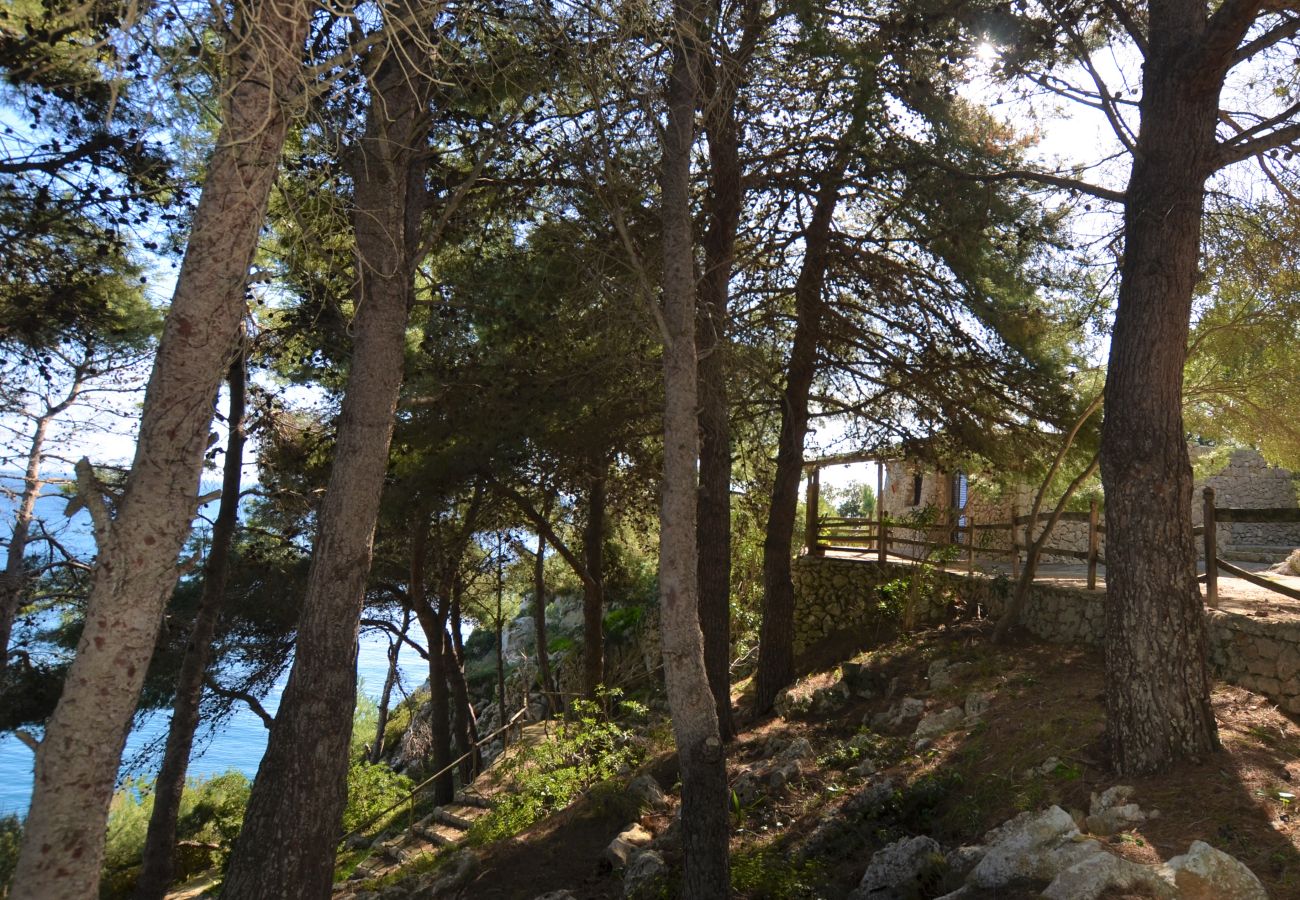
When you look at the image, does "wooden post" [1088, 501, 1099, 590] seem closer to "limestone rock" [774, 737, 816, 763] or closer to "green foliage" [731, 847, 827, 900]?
"limestone rock" [774, 737, 816, 763]

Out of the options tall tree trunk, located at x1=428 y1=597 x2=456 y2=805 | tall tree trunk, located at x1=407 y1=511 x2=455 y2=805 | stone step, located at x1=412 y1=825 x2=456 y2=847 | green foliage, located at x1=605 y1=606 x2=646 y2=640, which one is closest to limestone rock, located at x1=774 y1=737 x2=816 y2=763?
stone step, located at x1=412 y1=825 x2=456 y2=847

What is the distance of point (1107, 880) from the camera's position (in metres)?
4.41

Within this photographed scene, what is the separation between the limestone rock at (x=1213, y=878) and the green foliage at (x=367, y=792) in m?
10.1

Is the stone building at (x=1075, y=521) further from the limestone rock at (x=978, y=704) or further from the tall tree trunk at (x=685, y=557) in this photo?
the tall tree trunk at (x=685, y=557)

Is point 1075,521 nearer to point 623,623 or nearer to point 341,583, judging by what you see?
point 623,623

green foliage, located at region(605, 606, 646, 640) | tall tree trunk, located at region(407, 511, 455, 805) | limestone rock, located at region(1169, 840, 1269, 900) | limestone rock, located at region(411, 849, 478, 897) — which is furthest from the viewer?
green foliage, located at region(605, 606, 646, 640)

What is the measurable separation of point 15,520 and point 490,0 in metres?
7.85

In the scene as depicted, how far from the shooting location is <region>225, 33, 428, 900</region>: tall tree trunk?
5.32m

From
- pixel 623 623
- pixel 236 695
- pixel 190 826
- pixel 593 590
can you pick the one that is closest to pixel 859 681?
pixel 593 590

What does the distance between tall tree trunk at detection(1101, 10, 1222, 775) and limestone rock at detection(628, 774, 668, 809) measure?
3.85 m

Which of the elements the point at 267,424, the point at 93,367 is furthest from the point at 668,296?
the point at 93,367

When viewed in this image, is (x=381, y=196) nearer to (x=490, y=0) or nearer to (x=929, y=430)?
(x=490, y=0)

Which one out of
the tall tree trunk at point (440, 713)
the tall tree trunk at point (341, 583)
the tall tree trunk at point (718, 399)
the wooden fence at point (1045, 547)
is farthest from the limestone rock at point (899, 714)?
the tall tree trunk at point (440, 713)

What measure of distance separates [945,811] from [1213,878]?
2.26 m
